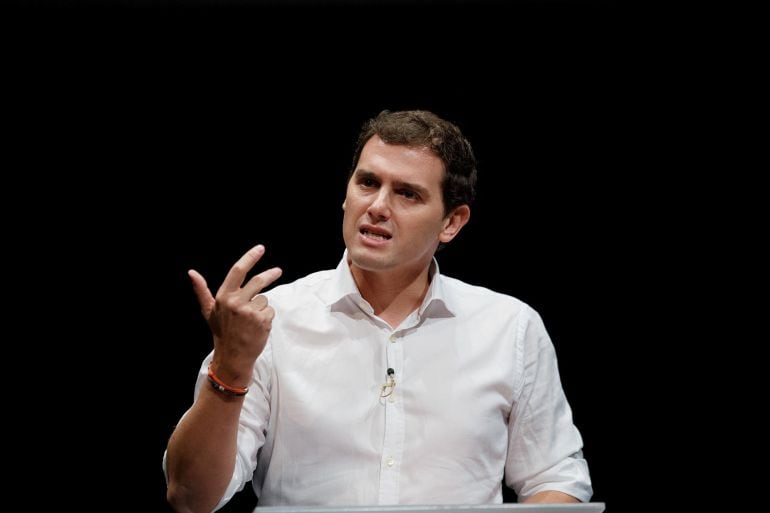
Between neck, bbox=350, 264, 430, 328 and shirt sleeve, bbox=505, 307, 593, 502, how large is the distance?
320mm

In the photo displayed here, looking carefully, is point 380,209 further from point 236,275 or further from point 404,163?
point 236,275

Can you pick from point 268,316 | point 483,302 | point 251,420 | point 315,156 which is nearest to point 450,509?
point 268,316

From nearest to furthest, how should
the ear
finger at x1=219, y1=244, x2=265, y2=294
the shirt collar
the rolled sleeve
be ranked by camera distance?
finger at x1=219, y1=244, x2=265, y2=294 < the rolled sleeve < the shirt collar < the ear

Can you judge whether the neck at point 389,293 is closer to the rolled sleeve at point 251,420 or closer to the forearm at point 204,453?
the rolled sleeve at point 251,420

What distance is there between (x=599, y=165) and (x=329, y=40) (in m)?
1.04

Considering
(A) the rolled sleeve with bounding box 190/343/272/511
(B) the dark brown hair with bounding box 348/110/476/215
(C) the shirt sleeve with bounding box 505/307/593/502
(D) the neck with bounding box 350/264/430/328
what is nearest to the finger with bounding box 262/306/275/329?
(A) the rolled sleeve with bounding box 190/343/272/511

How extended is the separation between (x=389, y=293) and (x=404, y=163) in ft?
1.17

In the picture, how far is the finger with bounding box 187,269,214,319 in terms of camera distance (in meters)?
1.62

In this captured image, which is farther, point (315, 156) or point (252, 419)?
point (315, 156)

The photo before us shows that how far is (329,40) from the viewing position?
2.72m

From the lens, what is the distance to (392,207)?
2.05 m

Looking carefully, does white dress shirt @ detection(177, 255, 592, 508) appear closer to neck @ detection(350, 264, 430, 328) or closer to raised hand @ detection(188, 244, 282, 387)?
neck @ detection(350, 264, 430, 328)

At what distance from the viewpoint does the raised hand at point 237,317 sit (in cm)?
160

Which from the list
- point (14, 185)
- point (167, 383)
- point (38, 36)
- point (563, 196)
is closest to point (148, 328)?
point (167, 383)
